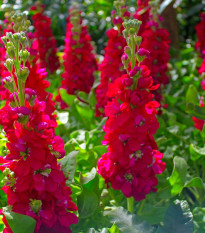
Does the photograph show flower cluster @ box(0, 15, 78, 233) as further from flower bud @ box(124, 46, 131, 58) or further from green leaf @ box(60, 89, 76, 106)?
green leaf @ box(60, 89, 76, 106)

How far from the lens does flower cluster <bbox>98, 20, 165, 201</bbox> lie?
982mm

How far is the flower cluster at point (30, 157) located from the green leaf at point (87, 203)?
167mm

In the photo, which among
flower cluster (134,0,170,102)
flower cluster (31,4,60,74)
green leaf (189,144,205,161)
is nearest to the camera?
green leaf (189,144,205,161)

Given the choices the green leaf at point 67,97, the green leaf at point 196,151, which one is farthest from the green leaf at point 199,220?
the green leaf at point 67,97

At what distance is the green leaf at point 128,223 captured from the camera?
99 centimetres

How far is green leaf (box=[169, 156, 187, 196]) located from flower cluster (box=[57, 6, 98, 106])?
100 cm

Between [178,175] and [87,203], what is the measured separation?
34cm

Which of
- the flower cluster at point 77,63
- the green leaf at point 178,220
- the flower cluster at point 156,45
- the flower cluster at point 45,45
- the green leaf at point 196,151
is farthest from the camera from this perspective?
the flower cluster at point 45,45

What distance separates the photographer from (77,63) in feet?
6.97

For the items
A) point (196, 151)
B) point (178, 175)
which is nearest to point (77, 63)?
point (196, 151)

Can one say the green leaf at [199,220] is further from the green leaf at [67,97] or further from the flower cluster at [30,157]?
the green leaf at [67,97]

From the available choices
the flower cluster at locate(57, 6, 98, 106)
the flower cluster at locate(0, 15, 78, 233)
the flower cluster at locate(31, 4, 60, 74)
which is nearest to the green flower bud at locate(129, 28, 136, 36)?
the flower cluster at locate(0, 15, 78, 233)

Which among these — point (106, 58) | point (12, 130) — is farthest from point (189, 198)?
point (12, 130)

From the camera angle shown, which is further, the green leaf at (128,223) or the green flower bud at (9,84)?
the green leaf at (128,223)
